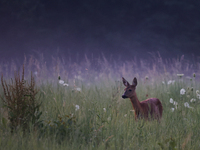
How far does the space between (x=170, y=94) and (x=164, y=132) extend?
2.23 meters

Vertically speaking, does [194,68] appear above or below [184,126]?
above

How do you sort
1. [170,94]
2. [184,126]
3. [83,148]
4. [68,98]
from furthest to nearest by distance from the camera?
[170,94], [68,98], [184,126], [83,148]

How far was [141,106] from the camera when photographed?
3.38 meters

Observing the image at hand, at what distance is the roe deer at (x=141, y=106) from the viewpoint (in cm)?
326

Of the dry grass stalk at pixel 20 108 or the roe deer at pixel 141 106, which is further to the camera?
the roe deer at pixel 141 106

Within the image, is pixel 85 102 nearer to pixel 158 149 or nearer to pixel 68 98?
pixel 68 98

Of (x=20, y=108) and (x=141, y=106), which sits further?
(x=141, y=106)

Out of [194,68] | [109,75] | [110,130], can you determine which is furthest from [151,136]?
[194,68]

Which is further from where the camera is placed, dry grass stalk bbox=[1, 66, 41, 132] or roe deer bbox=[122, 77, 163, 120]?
roe deer bbox=[122, 77, 163, 120]

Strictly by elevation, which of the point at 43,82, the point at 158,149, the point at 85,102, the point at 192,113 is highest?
the point at 43,82

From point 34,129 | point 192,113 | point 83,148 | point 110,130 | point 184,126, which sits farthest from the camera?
point 192,113

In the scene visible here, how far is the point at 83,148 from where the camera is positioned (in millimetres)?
2334

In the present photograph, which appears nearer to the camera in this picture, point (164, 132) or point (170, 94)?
point (164, 132)

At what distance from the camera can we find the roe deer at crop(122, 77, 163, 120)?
3260 millimetres
